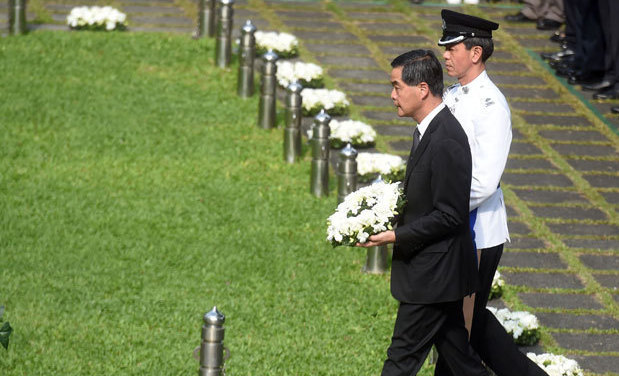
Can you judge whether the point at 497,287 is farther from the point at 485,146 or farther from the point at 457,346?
the point at 485,146

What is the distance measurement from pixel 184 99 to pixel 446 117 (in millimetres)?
7670

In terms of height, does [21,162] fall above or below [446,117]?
below

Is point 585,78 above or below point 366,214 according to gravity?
below

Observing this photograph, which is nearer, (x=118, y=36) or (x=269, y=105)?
(x=269, y=105)

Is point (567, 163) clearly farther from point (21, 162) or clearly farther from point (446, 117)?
point (446, 117)

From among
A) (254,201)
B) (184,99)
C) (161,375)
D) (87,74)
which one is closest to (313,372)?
(161,375)

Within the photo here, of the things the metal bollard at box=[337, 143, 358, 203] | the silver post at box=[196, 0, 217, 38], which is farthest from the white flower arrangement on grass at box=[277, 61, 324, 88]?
the metal bollard at box=[337, 143, 358, 203]

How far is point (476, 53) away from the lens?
675 cm

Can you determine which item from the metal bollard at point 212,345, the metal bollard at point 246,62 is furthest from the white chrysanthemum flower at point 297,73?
the metal bollard at point 212,345

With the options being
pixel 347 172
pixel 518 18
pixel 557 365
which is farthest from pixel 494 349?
pixel 518 18

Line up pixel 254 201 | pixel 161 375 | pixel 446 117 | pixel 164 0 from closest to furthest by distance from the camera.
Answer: pixel 446 117, pixel 161 375, pixel 254 201, pixel 164 0

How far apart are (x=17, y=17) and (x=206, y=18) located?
239 cm

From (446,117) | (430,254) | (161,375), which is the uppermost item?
(446,117)

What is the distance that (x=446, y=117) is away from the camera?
643 cm
